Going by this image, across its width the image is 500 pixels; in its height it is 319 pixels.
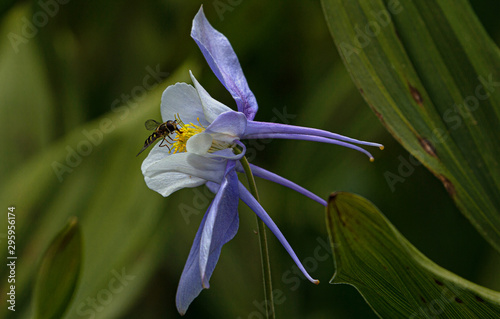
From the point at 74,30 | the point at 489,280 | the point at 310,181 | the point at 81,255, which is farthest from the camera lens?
the point at 74,30

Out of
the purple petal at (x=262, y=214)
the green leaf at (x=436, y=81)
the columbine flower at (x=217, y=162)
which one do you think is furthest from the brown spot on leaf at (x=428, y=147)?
the purple petal at (x=262, y=214)

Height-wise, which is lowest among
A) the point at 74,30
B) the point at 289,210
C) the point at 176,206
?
the point at 289,210

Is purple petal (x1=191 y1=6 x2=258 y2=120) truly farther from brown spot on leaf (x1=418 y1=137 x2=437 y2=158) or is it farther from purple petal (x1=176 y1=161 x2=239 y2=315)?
brown spot on leaf (x1=418 y1=137 x2=437 y2=158)

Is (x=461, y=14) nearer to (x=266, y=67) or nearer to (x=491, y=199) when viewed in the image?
(x=491, y=199)

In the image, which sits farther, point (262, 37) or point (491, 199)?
point (262, 37)

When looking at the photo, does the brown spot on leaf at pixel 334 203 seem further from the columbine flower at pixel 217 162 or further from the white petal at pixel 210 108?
the white petal at pixel 210 108

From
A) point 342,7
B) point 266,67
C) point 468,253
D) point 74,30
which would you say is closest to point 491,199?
point 342,7
